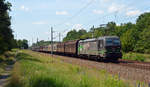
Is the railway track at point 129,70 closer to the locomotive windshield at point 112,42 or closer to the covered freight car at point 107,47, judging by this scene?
the covered freight car at point 107,47

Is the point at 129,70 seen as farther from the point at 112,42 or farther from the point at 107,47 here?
the point at 112,42

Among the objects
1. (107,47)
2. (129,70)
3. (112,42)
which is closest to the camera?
(129,70)

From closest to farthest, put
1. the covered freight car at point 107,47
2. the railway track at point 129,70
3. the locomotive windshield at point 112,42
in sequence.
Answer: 1. the railway track at point 129,70
2. the covered freight car at point 107,47
3. the locomotive windshield at point 112,42

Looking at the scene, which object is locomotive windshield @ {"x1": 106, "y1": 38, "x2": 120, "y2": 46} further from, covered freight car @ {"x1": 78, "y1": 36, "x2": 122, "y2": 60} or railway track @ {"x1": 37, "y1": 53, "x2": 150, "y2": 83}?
railway track @ {"x1": 37, "y1": 53, "x2": 150, "y2": 83}

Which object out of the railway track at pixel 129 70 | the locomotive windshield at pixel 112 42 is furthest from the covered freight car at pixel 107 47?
the railway track at pixel 129 70

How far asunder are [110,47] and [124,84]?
16.2 metres

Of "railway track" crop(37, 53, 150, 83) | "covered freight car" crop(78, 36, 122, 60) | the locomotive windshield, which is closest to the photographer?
"railway track" crop(37, 53, 150, 83)

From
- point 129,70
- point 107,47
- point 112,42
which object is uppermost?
point 112,42

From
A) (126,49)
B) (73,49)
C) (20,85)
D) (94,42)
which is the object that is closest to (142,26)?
(126,49)

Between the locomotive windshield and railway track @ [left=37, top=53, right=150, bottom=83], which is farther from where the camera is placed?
the locomotive windshield

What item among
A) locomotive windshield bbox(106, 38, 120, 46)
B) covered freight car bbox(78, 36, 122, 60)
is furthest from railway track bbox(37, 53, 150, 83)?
locomotive windshield bbox(106, 38, 120, 46)

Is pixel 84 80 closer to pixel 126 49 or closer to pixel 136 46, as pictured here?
pixel 126 49

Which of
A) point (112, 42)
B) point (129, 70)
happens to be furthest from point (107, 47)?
point (129, 70)

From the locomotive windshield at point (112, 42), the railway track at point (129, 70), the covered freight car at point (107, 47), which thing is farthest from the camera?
the locomotive windshield at point (112, 42)
